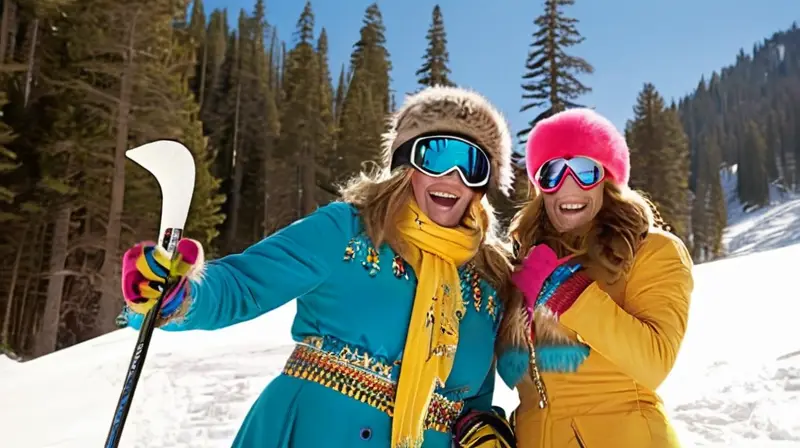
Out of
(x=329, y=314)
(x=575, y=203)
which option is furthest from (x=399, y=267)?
(x=575, y=203)

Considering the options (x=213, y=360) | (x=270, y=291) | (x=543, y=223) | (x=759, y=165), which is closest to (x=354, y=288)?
(x=270, y=291)

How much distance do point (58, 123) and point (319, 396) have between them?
20571 millimetres

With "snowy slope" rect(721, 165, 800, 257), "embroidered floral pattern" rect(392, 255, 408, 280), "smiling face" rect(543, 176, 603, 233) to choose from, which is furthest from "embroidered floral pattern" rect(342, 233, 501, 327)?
"snowy slope" rect(721, 165, 800, 257)

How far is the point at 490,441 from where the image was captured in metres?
2.45

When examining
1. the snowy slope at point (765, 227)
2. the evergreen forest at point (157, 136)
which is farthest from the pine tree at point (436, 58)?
the snowy slope at point (765, 227)

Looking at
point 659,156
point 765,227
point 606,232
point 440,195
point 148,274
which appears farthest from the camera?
point 765,227

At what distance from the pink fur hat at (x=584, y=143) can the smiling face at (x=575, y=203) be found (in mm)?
131

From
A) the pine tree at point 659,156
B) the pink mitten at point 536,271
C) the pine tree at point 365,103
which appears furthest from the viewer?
the pine tree at point 365,103

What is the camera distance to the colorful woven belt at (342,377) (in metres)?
2.27

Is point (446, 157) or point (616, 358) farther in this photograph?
point (446, 157)

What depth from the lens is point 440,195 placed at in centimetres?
262

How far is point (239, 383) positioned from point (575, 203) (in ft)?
18.0

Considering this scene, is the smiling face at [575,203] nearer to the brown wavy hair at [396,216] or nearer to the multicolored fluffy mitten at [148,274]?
the brown wavy hair at [396,216]

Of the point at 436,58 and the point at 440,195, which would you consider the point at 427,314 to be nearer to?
the point at 440,195
